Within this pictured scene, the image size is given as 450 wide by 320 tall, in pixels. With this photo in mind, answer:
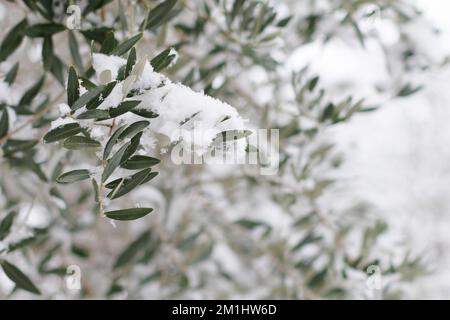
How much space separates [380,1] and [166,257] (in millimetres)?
936

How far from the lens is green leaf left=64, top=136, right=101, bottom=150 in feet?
2.15

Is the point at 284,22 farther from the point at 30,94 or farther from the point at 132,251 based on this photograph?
the point at 132,251

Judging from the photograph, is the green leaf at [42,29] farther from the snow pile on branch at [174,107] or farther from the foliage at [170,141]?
the snow pile on branch at [174,107]

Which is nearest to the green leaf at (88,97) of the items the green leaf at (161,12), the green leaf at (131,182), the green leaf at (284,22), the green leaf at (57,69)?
the green leaf at (131,182)

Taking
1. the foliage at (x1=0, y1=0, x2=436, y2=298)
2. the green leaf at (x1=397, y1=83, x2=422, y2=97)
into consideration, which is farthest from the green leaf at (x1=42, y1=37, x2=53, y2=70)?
the green leaf at (x1=397, y1=83, x2=422, y2=97)

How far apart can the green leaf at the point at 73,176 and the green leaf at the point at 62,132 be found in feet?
0.16

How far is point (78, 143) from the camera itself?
67cm

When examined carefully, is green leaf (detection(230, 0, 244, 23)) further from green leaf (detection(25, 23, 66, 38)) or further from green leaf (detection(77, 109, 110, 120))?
green leaf (detection(77, 109, 110, 120))

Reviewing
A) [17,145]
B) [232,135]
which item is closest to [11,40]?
[17,145]

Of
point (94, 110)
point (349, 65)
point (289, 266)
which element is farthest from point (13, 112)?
point (349, 65)

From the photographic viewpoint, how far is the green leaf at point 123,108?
0.63 metres

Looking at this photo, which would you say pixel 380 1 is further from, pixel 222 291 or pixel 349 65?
pixel 349 65

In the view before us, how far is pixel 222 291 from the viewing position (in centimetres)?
183

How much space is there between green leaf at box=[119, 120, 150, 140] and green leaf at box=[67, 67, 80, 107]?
3.0 inches
